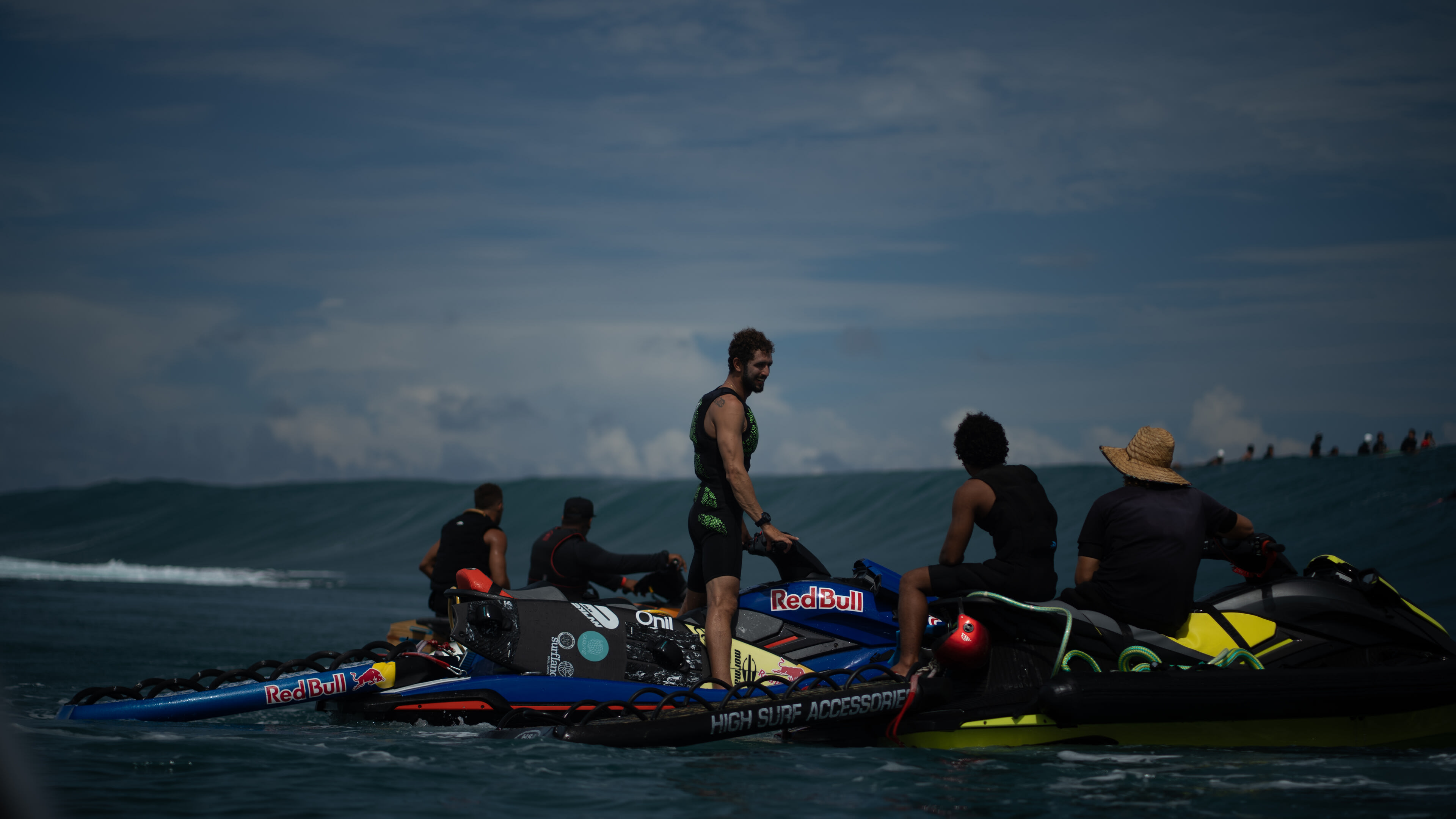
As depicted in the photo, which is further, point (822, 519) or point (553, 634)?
point (822, 519)

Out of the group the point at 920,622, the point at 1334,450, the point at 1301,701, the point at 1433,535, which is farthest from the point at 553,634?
the point at 1334,450

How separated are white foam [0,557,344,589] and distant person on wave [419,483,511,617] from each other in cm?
1570

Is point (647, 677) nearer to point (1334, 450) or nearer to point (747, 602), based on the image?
point (747, 602)

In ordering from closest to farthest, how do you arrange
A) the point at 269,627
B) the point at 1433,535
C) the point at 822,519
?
1. the point at 269,627
2. the point at 1433,535
3. the point at 822,519

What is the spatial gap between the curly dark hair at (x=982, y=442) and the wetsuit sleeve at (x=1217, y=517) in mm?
967

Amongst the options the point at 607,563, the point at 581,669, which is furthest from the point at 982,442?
the point at 607,563

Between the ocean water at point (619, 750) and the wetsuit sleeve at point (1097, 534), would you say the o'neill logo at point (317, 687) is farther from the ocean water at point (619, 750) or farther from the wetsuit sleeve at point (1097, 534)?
the wetsuit sleeve at point (1097, 534)

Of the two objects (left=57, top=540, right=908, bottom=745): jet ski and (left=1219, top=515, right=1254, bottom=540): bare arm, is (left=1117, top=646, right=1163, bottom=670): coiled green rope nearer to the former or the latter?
(left=1219, top=515, right=1254, bottom=540): bare arm

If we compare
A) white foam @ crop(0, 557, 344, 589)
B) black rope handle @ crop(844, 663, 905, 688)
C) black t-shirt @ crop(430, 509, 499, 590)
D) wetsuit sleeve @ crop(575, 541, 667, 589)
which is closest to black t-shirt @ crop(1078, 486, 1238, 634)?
black rope handle @ crop(844, 663, 905, 688)

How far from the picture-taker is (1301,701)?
523 cm

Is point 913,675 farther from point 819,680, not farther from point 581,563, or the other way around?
point 581,563

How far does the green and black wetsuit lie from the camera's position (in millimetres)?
5824

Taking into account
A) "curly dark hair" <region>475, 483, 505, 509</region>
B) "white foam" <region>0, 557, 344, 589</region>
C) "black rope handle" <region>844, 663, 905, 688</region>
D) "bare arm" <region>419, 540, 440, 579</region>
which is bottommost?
"white foam" <region>0, 557, 344, 589</region>

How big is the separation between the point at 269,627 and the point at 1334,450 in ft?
80.4
